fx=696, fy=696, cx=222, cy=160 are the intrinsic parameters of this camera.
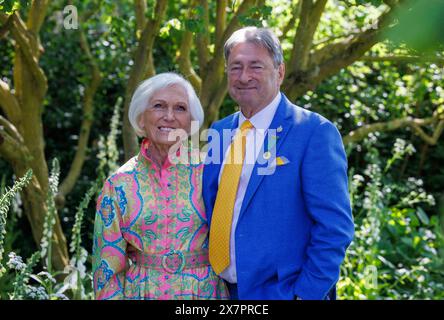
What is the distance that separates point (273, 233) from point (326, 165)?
0.28m

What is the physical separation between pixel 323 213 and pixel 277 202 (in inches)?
6.2

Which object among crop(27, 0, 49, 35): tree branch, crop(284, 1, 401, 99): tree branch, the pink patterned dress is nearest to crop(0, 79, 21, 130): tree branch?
crop(27, 0, 49, 35): tree branch

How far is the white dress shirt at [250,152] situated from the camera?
2318mm

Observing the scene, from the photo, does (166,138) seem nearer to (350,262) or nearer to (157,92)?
(157,92)

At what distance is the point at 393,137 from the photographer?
21.9ft

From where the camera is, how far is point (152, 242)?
2.33m

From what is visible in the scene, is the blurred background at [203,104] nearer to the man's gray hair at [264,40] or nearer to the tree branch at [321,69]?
the tree branch at [321,69]

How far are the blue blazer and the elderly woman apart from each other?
0.57 ft

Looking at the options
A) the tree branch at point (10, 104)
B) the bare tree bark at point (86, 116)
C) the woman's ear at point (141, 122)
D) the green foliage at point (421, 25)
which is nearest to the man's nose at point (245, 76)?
the woman's ear at point (141, 122)

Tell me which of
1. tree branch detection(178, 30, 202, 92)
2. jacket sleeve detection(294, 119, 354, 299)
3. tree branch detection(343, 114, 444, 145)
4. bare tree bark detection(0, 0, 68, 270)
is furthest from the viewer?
tree branch detection(343, 114, 444, 145)

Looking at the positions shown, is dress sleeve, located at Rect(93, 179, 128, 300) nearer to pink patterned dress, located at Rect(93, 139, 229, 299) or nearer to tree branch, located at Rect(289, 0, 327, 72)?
pink patterned dress, located at Rect(93, 139, 229, 299)

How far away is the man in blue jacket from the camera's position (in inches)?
86.9

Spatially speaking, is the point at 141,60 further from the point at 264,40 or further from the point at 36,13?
the point at 264,40

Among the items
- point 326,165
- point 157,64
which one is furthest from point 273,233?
point 157,64
